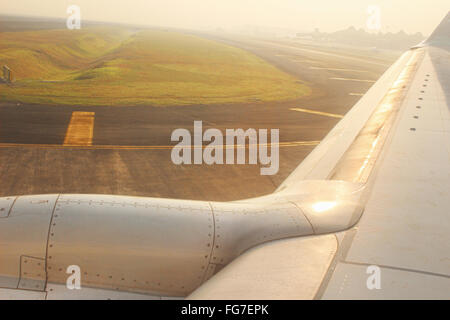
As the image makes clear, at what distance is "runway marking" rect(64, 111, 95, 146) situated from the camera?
1564 centimetres

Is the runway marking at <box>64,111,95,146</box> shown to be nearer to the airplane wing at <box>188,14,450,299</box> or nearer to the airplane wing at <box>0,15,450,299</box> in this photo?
the airplane wing at <box>188,14,450,299</box>

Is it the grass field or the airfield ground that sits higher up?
the grass field

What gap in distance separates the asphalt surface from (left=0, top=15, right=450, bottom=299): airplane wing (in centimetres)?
637

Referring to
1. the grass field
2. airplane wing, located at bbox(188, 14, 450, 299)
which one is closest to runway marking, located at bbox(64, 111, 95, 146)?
the grass field

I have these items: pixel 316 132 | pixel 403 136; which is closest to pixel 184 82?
pixel 316 132

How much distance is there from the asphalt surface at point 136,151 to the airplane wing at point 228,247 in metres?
6.37

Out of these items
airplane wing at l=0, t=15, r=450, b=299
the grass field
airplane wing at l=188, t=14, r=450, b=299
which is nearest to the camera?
airplane wing at l=188, t=14, r=450, b=299

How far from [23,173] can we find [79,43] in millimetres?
65302

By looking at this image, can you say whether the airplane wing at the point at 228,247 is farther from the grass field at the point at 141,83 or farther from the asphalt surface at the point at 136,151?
the grass field at the point at 141,83

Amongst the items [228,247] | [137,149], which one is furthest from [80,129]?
[228,247]

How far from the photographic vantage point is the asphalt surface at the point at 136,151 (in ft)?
38.3

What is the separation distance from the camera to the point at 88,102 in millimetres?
23094
